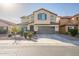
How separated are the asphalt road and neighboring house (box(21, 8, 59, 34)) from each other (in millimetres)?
316

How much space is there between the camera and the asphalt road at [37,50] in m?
4.84

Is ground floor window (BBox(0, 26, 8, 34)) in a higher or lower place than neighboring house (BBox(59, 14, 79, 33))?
lower

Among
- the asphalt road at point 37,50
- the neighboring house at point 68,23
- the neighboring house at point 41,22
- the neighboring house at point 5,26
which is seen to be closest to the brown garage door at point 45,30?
the neighboring house at point 41,22

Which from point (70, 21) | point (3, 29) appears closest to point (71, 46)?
point (70, 21)

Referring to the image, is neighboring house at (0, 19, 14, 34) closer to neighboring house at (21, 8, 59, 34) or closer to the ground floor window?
the ground floor window

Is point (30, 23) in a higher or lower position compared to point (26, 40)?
higher

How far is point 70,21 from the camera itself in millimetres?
4941

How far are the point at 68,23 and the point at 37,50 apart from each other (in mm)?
736

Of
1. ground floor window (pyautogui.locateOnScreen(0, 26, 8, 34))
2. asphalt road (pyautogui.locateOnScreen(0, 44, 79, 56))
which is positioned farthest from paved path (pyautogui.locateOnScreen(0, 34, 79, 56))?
ground floor window (pyautogui.locateOnScreen(0, 26, 8, 34))

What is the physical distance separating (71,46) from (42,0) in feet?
3.14

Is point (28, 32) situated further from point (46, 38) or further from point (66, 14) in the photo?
point (66, 14)

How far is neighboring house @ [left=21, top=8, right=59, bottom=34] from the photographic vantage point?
4941 mm

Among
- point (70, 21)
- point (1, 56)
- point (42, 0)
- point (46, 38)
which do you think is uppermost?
point (42, 0)

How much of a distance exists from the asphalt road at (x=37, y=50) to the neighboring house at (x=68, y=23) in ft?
1.12
